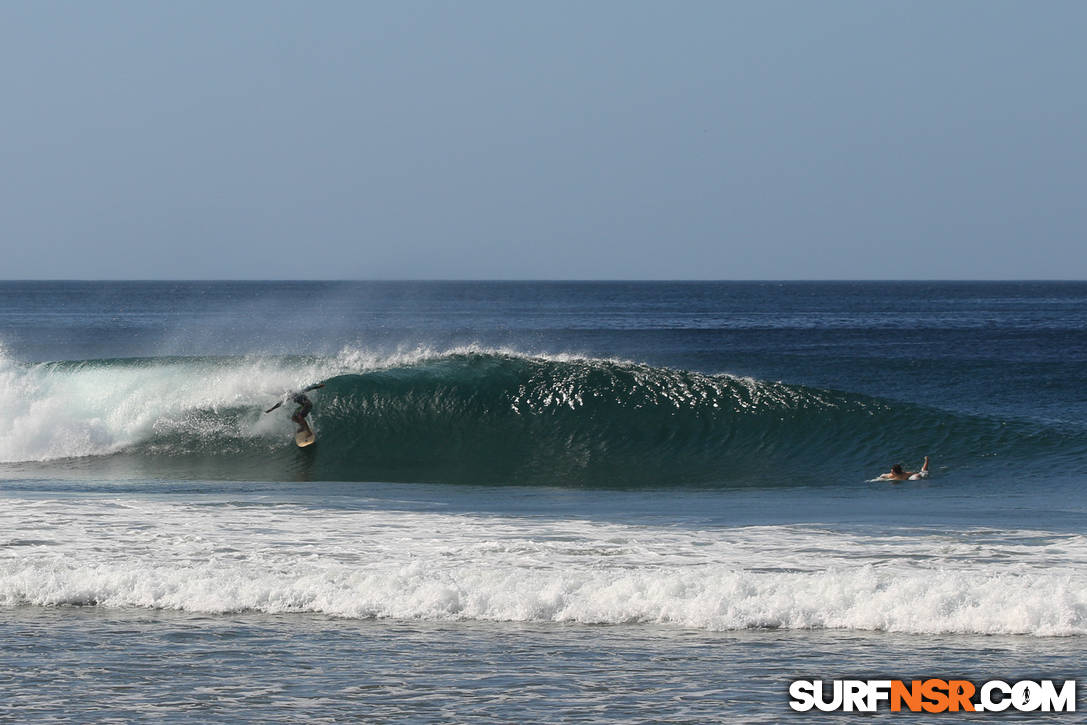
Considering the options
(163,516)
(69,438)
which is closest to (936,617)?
(163,516)

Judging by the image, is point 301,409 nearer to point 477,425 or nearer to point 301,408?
point 301,408

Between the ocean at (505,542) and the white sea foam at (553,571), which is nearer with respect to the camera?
the ocean at (505,542)

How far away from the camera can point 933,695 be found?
266 inches

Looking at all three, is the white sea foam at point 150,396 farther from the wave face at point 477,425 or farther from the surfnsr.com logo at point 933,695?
the surfnsr.com logo at point 933,695

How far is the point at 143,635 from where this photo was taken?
8070 millimetres

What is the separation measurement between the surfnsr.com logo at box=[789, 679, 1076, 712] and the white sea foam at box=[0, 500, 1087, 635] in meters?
1.24

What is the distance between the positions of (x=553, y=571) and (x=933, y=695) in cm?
350

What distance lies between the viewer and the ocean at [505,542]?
712 centimetres

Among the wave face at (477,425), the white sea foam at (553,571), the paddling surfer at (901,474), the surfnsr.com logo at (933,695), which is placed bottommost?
the surfnsr.com logo at (933,695)

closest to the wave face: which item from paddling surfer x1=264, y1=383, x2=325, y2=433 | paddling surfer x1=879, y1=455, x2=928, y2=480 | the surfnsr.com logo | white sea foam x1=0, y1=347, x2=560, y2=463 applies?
white sea foam x1=0, y1=347, x2=560, y2=463

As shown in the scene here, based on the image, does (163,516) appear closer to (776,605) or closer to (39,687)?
(39,687)

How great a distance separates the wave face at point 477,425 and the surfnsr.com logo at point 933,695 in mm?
9803

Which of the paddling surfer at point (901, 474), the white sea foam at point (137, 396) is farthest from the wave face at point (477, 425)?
the paddling surfer at point (901, 474)

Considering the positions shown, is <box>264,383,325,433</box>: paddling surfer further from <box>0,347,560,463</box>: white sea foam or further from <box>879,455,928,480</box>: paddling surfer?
<box>879,455,928,480</box>: paddling surfer
